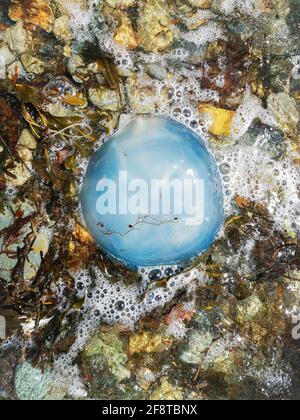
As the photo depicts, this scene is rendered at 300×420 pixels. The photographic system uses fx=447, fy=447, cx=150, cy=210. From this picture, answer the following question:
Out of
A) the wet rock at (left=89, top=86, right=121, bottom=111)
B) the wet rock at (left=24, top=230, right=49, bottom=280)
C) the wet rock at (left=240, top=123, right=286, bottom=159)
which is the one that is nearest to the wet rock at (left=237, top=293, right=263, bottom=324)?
the wet rock at (left=240, top=123, right=286, bottom=159)

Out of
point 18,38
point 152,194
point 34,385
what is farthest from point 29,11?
point 34,385

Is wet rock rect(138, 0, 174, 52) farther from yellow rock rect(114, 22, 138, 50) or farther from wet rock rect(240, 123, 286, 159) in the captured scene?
wet rock rect(240, 123, 286, 159)

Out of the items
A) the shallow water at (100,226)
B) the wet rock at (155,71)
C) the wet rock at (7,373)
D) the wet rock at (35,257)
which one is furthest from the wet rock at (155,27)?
the wet rock at (7,373)

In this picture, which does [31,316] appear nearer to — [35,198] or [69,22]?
[35,198]

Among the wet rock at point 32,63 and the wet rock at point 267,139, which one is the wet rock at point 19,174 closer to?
the wet rock at point 32,63

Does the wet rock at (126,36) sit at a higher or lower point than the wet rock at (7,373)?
higher
